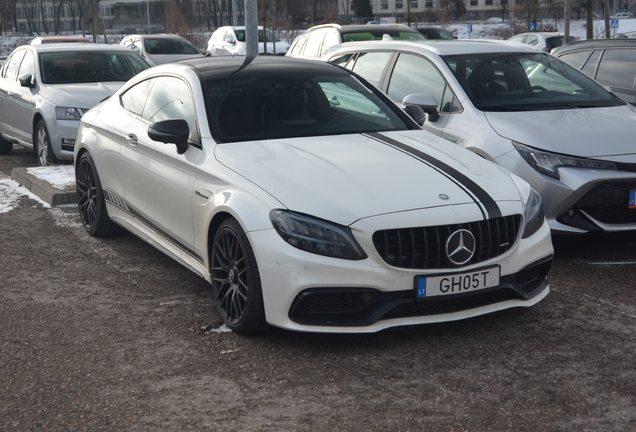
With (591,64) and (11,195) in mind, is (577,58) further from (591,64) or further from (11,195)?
(11,195)

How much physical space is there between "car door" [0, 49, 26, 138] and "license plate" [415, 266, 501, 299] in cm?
826

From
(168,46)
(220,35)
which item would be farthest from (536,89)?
(220,35)

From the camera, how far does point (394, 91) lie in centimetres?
773

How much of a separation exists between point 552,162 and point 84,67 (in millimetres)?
7073

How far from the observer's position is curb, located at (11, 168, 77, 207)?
8125 mm

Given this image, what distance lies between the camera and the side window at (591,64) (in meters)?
8.98

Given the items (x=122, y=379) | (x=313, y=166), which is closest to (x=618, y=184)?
(x=313, y=166)

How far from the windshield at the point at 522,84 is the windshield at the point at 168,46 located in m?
18.3

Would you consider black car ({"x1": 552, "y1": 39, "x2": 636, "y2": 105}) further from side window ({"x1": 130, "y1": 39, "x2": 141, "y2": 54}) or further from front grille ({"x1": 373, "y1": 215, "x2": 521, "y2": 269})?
side window ({"x1": 130, "y1": 39, "x2": 141, "y2": 54})

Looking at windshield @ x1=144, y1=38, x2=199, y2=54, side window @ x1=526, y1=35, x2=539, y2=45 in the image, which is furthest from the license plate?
side window @ x1=526, y1=35, x2=539, y2=45

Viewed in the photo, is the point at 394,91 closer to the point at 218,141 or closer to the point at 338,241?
the point at 218,141

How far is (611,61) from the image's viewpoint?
348 inches

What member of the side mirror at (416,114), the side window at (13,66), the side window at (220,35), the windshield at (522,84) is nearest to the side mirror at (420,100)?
the windshield at (522,84)

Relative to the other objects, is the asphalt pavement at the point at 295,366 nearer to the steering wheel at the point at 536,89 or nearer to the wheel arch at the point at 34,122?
the steering wheel at the point at 536,89
